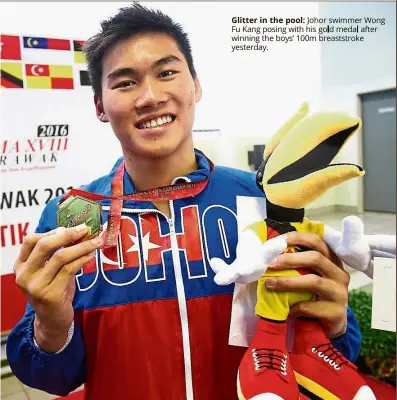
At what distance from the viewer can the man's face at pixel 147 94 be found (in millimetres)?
595

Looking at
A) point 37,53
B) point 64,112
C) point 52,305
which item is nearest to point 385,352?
point 52,305

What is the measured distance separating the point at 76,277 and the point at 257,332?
0.30 metres

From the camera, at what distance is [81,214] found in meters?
0.55

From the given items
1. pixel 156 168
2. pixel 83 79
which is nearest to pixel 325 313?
pixel 156 168

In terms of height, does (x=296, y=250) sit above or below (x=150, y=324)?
above

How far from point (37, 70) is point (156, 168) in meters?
0.43

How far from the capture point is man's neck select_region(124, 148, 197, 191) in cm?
65

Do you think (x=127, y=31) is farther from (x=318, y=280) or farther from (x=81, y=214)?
(x=318, y=280)

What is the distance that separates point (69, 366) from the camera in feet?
2.02

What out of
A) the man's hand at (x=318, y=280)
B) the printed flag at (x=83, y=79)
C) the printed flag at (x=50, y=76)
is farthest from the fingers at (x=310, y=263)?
the printed flag at (x=50, y=76)

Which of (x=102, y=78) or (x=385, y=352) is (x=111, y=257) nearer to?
(x=102, y=78)

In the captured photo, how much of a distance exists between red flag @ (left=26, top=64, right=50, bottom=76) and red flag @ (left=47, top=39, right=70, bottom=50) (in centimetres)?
8

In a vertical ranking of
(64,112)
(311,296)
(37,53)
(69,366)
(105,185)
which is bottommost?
(69,366)

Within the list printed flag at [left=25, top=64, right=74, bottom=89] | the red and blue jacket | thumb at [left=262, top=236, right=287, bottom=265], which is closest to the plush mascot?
thumb at [left=262, top=236, right=287, bottom=265]
